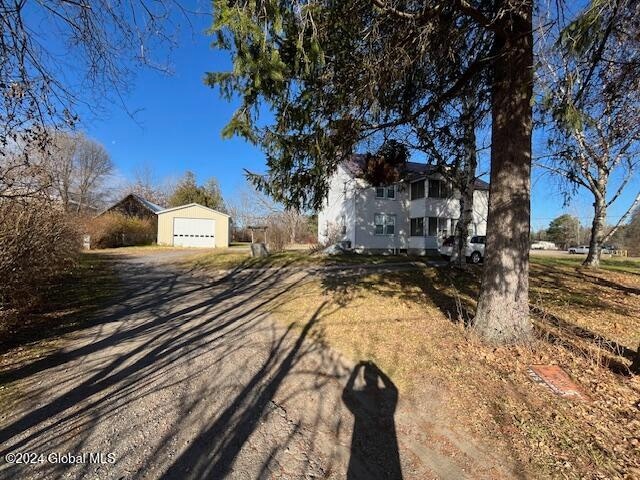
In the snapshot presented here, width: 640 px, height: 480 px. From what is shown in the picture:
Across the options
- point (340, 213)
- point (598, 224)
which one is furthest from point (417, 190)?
point (598, 224)

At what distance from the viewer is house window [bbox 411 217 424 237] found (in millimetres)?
24080

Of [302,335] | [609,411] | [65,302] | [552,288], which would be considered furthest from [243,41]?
[552,288]

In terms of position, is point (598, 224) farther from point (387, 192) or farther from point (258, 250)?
point (258, 250)

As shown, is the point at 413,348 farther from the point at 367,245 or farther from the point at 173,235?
the point at 173,235

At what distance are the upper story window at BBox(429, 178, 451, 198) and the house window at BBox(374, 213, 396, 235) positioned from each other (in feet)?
10.7

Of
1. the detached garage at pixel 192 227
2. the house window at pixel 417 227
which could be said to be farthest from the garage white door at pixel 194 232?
the house window at pixel 417 227

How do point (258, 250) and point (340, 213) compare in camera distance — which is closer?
point (258, 250)

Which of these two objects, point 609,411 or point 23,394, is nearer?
point 609,411

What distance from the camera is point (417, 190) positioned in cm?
2466

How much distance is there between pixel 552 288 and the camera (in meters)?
9.04

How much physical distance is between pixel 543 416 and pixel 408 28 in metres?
5.11

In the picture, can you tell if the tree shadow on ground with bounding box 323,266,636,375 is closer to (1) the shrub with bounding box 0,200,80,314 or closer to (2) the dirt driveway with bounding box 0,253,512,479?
(2) the dirt driveway with bounding box 0,253,512,479

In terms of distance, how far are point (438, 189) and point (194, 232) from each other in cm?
2142

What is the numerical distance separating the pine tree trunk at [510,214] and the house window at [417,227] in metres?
19.4
